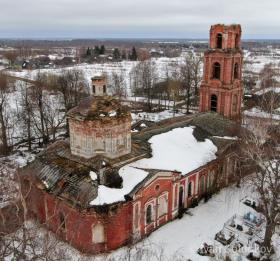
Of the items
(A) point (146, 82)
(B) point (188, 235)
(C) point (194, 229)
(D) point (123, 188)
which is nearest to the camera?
(D) point (123, 188)

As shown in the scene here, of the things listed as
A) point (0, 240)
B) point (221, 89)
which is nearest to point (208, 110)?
point (221, 89)

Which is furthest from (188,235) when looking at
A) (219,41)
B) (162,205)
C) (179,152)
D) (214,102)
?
(219,41)

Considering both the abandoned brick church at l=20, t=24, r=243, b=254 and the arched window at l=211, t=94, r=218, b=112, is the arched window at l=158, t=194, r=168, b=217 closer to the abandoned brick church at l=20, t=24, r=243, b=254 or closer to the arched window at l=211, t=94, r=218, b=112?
the abandoned brick church at l=20, t=24, r=243, b=254

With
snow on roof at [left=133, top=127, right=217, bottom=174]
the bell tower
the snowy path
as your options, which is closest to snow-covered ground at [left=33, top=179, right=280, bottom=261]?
the snowy path

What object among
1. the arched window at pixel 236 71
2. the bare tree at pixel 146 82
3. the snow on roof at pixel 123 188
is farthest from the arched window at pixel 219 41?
the bare tree at pixel 146 82

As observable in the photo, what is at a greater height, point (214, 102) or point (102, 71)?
point (214, 102)

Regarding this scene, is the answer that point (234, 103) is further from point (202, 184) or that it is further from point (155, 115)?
point (155, 115)
